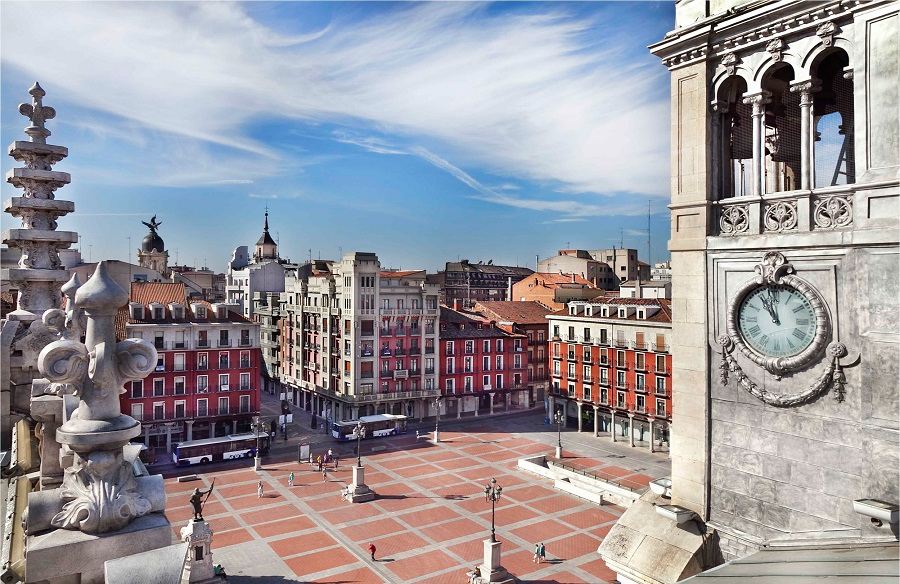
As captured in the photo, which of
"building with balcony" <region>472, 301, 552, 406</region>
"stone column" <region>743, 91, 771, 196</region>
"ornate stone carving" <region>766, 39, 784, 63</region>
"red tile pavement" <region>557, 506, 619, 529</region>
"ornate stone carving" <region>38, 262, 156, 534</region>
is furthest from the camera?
"building with balcony" <region>472, 301, 552, 406</region>

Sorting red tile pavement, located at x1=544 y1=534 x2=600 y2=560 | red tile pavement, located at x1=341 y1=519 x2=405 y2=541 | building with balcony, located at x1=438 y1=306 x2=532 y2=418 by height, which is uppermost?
building with balcony, located at x1=438 y1=306 x2=532 y2=418

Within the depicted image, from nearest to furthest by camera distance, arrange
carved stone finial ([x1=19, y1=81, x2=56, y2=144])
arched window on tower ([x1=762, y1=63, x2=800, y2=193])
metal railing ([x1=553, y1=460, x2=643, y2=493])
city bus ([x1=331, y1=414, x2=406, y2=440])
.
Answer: arched window on tower ([x1=762, y1=63, x2=800, y2=193]), carved stone finial ([x1=19, y1=81, x2=56, y2=144]), metal railing ([x1=553, y1=460, x2=643, y2=493]), city bus ([x1=331, y1=414, x2=406, y2=440])

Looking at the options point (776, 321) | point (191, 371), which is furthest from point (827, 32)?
point (191, 371)

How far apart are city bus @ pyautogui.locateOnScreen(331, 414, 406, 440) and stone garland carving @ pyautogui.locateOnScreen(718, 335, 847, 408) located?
5534 cm

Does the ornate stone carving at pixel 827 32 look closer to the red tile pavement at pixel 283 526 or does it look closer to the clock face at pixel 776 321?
the clock face at pixel 776 321

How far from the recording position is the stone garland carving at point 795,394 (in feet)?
29.9

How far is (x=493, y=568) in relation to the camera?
1214 inches

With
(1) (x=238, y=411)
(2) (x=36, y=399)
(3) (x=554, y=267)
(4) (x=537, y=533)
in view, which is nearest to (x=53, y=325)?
(2) (x=36, y=399)

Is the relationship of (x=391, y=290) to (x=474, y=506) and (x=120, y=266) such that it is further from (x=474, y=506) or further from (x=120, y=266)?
(x=120, y=266)

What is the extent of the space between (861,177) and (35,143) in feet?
57.9

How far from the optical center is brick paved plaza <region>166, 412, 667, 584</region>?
32906 millimetres

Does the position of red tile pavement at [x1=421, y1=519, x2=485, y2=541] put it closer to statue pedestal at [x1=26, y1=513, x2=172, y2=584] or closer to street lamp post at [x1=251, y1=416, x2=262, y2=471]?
street lamp post at [x1=251, y1=416, x2=262, y2=471]

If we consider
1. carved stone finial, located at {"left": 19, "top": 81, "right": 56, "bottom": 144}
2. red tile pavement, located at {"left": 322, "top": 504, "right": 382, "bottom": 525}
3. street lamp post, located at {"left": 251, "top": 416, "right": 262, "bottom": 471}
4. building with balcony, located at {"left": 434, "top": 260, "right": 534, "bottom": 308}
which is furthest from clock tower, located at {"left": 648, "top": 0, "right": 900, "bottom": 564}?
building with balcony, located at {"left": 434, "top": 260, "right": 534, "bottom": 308}

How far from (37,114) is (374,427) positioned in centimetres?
5338
